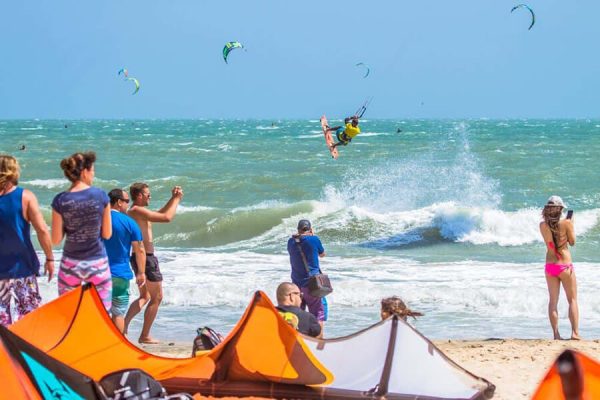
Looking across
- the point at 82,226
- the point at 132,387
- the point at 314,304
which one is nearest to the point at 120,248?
the point at 82,226

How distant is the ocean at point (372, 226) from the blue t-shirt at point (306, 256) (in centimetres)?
151

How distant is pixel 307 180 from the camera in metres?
26.8

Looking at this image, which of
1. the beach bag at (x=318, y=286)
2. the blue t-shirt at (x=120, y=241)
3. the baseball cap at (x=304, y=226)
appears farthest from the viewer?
the baseball cap at (x=304, y=226)

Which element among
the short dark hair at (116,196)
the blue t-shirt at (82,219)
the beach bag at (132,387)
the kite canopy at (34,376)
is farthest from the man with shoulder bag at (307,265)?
the kite canopy at (34,376)

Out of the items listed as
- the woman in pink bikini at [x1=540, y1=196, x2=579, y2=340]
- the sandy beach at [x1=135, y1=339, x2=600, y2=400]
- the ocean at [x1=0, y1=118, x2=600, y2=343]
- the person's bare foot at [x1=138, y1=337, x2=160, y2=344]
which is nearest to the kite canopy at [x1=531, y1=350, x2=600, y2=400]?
the sandy beach at [x1=135, y1=339, x2=600, y2=400]

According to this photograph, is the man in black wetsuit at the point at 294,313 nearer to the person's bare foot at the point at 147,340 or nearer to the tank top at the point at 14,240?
the tank top at the point at 14,240

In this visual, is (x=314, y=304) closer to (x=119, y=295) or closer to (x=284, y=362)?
(x=119, y=295)

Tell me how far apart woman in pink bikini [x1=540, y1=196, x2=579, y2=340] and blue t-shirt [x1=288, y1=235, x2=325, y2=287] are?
71.1 inches

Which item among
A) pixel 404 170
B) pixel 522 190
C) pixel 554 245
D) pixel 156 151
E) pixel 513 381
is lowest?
pixel 513 381

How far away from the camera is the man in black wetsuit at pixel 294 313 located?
531 centimetres

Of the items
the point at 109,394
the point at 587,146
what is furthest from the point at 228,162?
the point at 109,394

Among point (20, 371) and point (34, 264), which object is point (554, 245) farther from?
point (20, 371)

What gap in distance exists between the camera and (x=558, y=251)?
710 cm

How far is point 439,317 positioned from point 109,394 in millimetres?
5315
